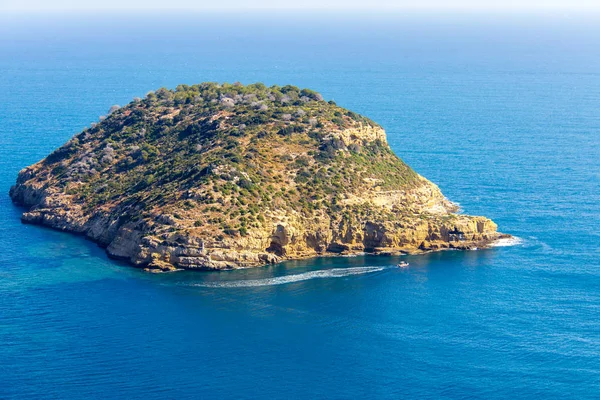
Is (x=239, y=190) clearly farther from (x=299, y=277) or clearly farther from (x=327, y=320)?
(x=327, y=320)

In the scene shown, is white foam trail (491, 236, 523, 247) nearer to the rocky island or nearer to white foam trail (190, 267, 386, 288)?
the rocky island

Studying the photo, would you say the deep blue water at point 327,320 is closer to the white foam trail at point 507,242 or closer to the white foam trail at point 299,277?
the white foam trail at point 299,277

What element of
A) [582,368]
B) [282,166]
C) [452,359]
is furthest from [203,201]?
[582,368]

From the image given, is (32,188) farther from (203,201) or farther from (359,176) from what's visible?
(359,176)

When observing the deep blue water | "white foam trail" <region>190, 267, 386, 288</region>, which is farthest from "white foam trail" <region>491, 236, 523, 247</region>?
"white foam trail" <region>190, 267, 386, 288</region>

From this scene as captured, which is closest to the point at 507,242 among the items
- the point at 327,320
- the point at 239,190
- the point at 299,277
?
the point at 299,277

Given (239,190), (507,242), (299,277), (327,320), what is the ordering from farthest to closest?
1. (507,242)
2. (239,190)
3. (299,277)
4. (327,320)
